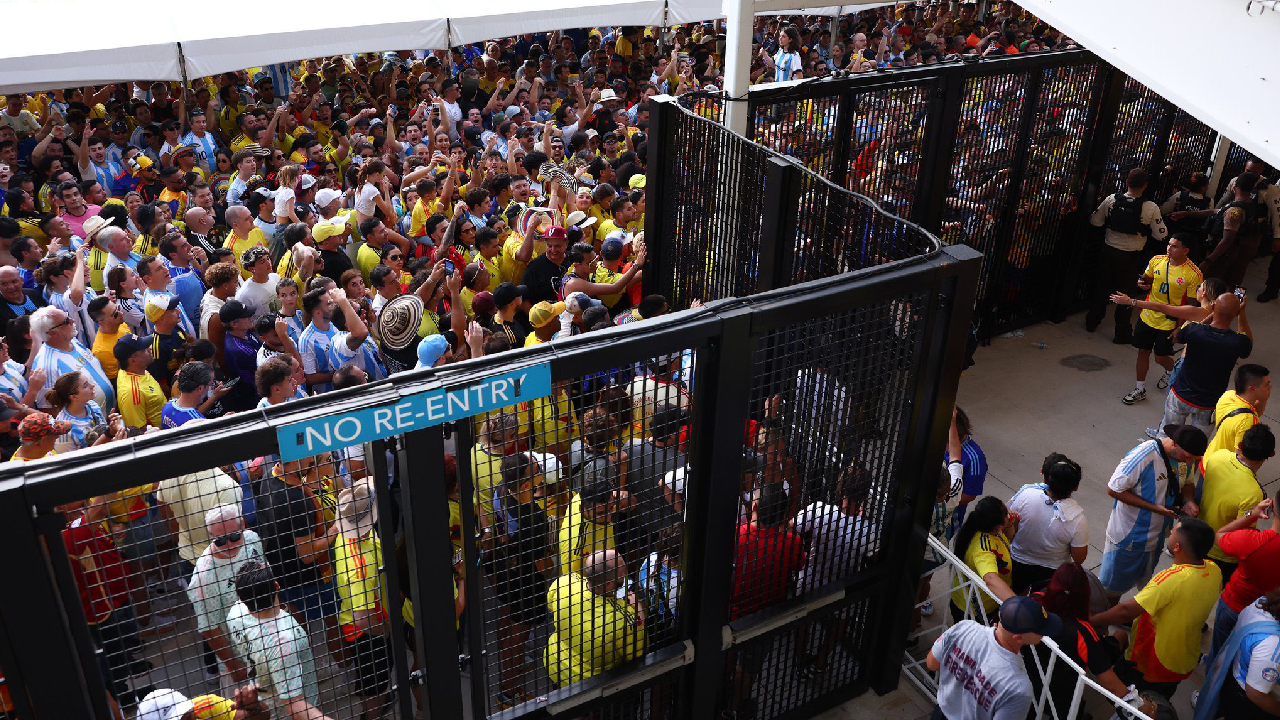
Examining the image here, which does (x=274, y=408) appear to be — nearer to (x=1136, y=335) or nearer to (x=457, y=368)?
(x=457, y=368)

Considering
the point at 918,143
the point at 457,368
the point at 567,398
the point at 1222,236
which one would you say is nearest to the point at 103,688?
the point at 457,368

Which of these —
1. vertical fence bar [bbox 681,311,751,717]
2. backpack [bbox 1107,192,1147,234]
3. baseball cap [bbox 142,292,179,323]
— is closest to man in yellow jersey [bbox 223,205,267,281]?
baseball cap [bbox 142,292,179,323]

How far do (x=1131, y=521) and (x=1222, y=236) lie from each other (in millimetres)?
5169

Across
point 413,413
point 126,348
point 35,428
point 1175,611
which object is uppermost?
point 413,413

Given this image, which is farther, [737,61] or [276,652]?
[737,61]

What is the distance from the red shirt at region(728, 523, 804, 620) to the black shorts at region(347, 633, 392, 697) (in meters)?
1.60

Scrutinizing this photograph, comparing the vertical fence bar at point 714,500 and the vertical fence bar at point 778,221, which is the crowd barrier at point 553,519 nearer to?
the vertical fence bar at point 714,500

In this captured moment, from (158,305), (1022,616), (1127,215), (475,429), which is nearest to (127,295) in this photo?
(158,305)

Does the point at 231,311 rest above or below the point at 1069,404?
above

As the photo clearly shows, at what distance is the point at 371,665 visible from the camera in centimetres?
371

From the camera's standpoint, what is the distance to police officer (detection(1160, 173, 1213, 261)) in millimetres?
9953

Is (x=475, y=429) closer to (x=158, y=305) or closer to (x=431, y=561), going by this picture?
(x=431, y=561)

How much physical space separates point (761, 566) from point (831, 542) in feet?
1.37

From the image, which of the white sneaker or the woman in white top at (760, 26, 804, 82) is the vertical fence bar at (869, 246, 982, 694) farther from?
the woman in white top at (760, 26, 804, 82)
